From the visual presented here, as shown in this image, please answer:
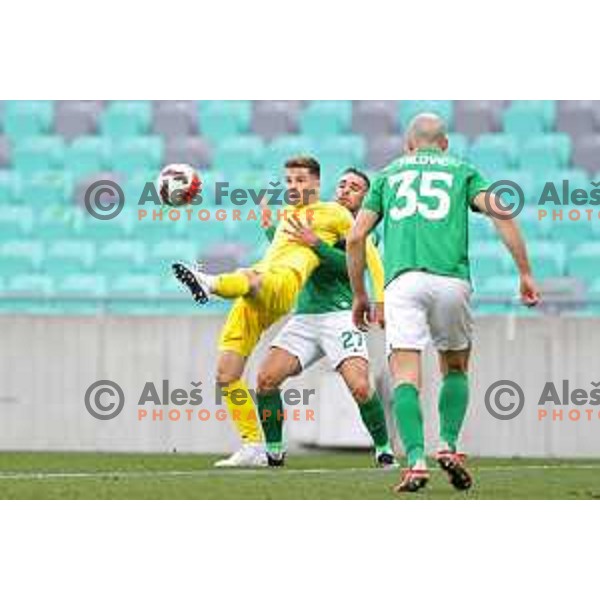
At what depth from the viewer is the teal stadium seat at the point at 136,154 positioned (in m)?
18.6

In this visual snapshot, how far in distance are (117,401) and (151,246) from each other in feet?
15.3

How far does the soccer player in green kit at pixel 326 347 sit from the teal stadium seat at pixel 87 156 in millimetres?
8049

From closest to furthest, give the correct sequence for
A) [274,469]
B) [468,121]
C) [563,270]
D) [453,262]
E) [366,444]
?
[453,262]
[274,469]
[366,444]
[563,270]
[468,121]

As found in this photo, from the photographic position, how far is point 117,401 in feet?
44.0

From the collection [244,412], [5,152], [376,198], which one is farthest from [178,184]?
[376,198]

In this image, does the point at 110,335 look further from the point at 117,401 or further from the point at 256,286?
the point at 256,286

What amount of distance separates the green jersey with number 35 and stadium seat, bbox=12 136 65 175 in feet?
35.0

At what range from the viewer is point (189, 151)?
1859 cm

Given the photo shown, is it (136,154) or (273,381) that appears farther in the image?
(136,154)

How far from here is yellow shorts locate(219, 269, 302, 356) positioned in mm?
10695

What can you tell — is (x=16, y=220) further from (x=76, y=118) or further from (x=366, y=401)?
(x=366, y=401)

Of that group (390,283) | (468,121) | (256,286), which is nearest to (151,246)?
(468,121)

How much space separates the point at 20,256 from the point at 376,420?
25.6 ft

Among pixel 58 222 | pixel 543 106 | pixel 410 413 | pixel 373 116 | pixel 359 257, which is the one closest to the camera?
pixel 410 413
